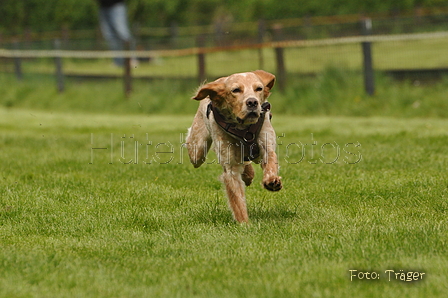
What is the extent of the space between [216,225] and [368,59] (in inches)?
387

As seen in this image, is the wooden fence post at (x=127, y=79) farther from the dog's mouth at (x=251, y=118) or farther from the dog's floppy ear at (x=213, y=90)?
the dog's mouth at (x=251, y=118)

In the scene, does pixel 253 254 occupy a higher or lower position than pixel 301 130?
lower

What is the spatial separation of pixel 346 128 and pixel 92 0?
19.2m

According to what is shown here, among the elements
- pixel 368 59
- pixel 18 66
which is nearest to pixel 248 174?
pixel 368 59

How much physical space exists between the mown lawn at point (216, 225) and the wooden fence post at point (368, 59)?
4986mm

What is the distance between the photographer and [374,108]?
14.1m

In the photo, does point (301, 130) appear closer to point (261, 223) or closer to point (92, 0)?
point (261, 223)

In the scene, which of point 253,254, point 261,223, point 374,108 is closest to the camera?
point 253,254

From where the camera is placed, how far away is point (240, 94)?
5199mm

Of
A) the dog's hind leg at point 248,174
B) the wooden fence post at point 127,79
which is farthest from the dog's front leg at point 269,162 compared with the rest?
the wooden fence post at point 127,79

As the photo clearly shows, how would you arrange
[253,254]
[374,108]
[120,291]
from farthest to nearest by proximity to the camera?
[374,108], [253,254], [120,291]

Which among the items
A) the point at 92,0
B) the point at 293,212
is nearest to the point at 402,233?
the point at 293,212

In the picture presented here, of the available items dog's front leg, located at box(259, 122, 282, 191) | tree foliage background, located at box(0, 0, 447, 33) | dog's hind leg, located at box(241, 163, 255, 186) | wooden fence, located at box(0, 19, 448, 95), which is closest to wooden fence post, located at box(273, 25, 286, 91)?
wooden fence, located at box(0, 19, 448, 95)

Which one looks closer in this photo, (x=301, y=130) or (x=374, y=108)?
(x=301, y=130)
